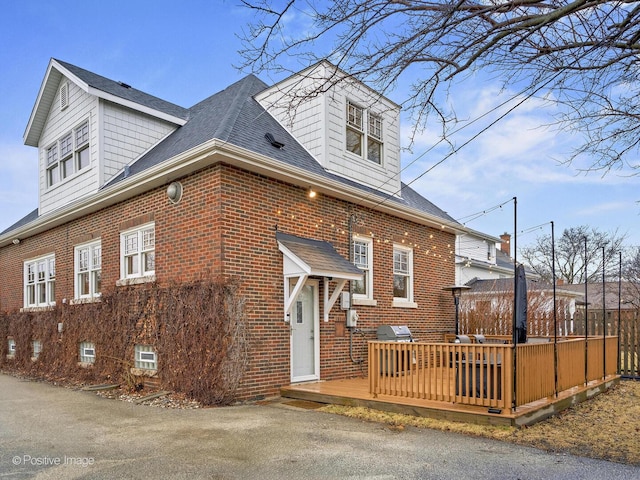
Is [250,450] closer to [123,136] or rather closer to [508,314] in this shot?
[123,136]

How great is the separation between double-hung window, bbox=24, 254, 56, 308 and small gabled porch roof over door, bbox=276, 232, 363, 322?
7.88 m

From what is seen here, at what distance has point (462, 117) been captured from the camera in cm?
570

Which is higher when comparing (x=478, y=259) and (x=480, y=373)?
(x=478, y=259)

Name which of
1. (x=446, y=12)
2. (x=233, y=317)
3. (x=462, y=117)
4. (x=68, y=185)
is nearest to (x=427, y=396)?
(x=233, y=317)

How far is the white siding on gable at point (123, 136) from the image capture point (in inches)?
463

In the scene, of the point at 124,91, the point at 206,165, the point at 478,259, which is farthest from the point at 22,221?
the point at 478,259

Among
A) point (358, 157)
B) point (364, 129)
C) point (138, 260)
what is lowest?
point (138, 260)

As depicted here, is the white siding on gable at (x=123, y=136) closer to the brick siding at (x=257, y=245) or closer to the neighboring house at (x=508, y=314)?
the brick siding at (x=257, y=245)

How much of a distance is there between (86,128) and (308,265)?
24.1 ft

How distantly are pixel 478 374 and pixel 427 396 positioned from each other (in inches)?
31.8

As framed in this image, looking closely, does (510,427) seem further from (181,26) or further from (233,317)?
(181,26)

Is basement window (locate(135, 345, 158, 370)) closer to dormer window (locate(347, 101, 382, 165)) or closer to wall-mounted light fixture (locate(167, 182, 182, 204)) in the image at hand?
wall-mounted light fixture (locate(167, 182, 182, 204))

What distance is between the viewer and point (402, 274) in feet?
43.0

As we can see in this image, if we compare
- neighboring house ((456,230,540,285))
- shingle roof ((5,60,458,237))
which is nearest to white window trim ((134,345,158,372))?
shingle roof ((5,60,458,237))
